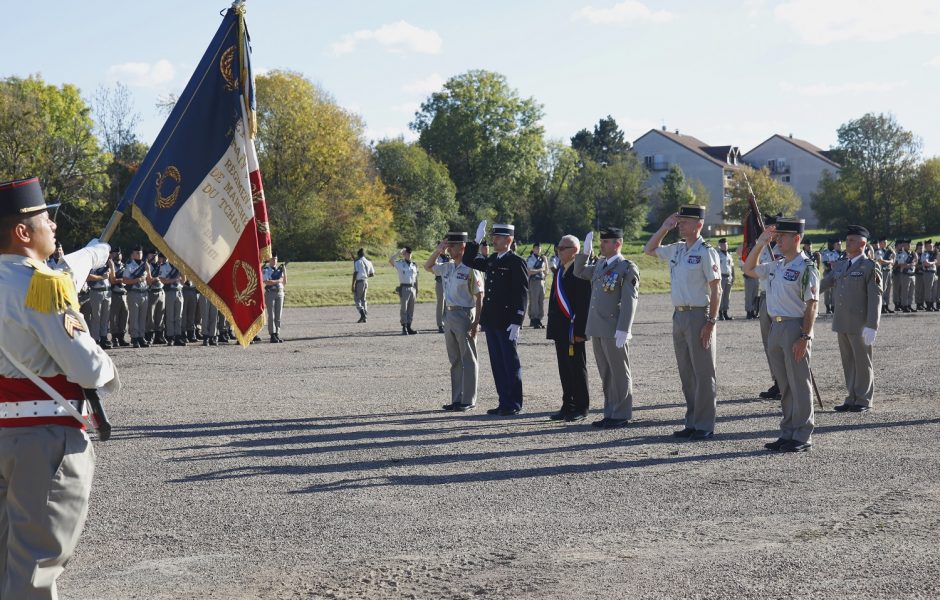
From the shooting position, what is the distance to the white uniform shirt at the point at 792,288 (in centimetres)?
942

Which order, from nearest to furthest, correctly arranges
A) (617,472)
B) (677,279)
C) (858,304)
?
(617,472), (677,279), (858,304)

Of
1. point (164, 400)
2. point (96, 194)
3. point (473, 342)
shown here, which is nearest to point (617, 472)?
point (473, 342)

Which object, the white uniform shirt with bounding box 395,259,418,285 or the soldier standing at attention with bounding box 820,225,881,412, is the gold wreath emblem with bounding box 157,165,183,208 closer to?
the soldier standing at attention with bounding box 820,225,881,412

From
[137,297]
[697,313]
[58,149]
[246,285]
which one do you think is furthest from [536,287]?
[58,149]

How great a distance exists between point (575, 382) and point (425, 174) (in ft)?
213

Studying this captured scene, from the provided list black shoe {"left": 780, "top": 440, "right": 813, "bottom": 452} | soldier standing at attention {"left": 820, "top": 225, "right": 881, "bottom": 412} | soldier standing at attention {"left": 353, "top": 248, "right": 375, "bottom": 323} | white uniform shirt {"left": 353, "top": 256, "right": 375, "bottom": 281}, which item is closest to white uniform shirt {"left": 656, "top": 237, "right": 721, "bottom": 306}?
black shoe {"left": 780, "top": 440, "right": 813, "bottom": 452}

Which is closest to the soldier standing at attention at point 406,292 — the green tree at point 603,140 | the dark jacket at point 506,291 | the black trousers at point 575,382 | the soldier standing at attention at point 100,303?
the soldier standing at attention at point 100,303

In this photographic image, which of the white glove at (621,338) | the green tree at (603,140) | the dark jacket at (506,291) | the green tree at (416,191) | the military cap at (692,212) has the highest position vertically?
the green tree at (603,140)

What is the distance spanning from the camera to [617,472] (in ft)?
27.5

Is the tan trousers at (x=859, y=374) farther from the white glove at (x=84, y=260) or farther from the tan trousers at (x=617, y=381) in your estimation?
the white glove at (x=84, y=260)

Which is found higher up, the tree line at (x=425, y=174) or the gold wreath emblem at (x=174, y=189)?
the tree line at (x=425, y=174)

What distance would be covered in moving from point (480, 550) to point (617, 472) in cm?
252

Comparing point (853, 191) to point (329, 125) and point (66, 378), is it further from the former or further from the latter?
point (66, 378)

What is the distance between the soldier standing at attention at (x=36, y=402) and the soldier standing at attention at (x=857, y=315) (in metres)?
9.58
